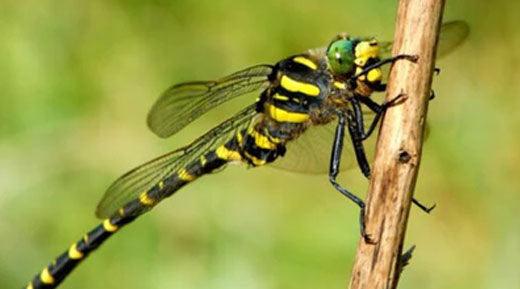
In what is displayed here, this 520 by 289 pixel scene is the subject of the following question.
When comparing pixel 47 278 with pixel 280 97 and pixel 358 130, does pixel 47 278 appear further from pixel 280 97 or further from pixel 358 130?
pixel 358 130

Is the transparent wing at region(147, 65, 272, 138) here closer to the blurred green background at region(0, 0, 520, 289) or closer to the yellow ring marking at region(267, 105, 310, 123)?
the yellow ring marking at region(267, 105, 310, 123)

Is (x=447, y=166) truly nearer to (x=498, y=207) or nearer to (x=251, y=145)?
(x=498, y=207)

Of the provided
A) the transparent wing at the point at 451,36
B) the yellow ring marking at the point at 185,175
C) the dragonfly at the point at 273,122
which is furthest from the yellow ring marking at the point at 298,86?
the yellow ring marking at the point at 185,175

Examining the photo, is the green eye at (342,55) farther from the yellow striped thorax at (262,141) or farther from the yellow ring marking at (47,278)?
the yellow ring marking at (47,278)

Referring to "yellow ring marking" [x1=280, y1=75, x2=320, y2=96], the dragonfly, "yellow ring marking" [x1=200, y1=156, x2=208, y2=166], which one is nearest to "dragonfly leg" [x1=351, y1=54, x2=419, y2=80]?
the dragonfly

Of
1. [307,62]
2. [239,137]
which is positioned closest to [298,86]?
[307,62]

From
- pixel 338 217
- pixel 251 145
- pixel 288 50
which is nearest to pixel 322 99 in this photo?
pixel 251 145
